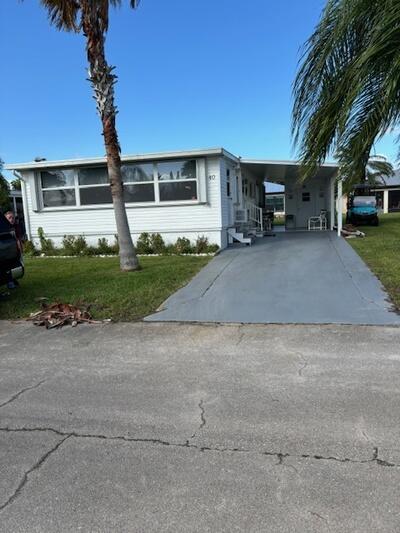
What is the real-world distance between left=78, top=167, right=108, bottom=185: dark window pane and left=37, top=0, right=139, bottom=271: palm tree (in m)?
4.75

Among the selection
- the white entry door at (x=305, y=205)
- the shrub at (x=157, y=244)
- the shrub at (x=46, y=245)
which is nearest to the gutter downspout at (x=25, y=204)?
the shrub at (x=46, y=245)

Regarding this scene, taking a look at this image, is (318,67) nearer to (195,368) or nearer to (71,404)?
(195,368)

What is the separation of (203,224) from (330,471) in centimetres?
1187

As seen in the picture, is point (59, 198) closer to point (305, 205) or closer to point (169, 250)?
point (169, 250)

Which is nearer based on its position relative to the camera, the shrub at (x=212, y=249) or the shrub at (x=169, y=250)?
the shrub at (x=212, y=249)

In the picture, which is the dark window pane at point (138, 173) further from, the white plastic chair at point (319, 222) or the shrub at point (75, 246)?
the white plastic chair at point (319, 222)

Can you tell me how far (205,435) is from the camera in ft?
10.9

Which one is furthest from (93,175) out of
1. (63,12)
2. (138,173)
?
(63,12)

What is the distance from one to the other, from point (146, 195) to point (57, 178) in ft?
11.3

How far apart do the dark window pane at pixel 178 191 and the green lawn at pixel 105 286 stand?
251 centimetres

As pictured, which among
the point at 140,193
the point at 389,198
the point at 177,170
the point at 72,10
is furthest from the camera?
the point at 389,198

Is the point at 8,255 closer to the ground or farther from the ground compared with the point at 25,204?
closer to the ground

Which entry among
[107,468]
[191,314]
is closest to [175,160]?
[191,314]

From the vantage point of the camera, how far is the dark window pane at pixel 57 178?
1543cm
